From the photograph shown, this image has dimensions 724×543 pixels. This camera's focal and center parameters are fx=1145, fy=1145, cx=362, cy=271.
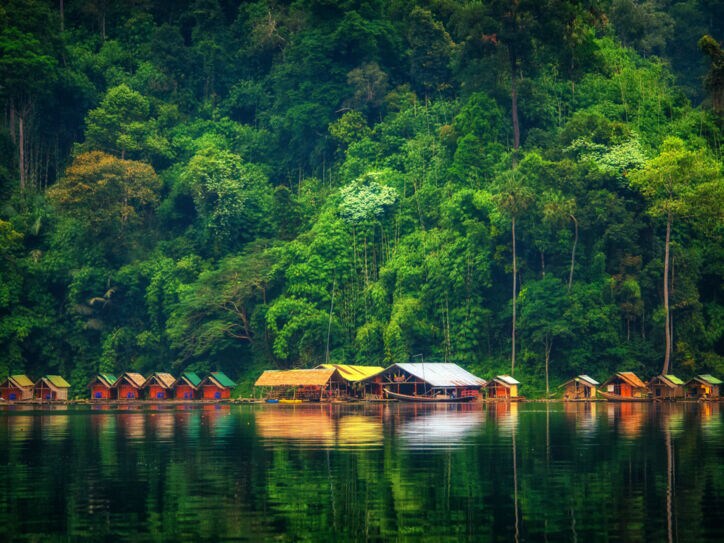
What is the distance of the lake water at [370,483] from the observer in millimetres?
22062

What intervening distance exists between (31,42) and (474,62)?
40.3m

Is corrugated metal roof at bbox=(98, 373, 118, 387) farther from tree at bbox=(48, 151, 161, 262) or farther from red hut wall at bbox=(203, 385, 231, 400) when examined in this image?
tree at bbox=(48, 151, 161, 262)

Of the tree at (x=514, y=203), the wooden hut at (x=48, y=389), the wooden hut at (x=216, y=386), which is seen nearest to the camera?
the tree at (x=514, y=203)

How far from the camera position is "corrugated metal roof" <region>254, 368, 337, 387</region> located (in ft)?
271

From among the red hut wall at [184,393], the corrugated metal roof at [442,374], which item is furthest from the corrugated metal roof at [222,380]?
the corrugated metal roof at [442,374]

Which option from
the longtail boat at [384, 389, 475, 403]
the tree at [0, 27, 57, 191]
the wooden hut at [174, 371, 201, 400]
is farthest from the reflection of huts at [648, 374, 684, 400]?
the tree at [0, 27, 57, 191]

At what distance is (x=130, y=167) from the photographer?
323 ft

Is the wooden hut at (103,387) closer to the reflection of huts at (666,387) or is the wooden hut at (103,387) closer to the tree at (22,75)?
the tree at (22,75)

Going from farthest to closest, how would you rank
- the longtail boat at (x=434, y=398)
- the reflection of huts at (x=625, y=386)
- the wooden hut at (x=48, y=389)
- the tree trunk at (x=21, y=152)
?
1. the tree trunk at (x=21, y=152)
2. the wooden hut at (x=48, y=389)
3. the longtail boat at (x=434, y=398)
4. the reflection of huts at (x=625, y=386)

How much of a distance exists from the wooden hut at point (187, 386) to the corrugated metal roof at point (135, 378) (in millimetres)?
2781

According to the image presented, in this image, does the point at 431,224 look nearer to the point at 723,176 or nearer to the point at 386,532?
the point at 723,176

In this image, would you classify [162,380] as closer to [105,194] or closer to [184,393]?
[184,393]

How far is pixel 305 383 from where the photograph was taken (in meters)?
82.5

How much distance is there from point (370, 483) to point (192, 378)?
6499 centimetres
